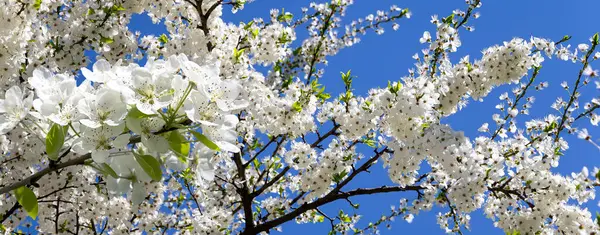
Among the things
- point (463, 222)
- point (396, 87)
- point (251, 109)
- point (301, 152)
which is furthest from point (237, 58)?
point (463, 222)

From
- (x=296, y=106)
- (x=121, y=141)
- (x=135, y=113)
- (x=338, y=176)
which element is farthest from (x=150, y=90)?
(x=338, y=176)

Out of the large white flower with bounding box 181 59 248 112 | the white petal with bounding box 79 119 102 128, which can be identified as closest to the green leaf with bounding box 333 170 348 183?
the large white flower with bounding box 181 59 248 112

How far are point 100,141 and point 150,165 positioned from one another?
18cm

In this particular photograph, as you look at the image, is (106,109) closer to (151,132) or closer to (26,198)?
(151,132)

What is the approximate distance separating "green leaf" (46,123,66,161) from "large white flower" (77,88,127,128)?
0.11 metres

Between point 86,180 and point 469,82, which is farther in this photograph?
point 86,180

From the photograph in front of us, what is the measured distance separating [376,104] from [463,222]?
219cm

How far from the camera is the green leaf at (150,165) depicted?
1.78 metres

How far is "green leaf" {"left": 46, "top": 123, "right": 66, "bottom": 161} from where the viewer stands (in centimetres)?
171

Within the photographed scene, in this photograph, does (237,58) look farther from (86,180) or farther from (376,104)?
(86,180)

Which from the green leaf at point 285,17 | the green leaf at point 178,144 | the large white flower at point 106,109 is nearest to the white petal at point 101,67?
the large white flower at point 106,109

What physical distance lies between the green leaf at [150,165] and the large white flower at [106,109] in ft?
0.54

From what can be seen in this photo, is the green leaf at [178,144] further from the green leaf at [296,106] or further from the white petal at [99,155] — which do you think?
the green leaf at [296,106]

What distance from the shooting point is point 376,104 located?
195 inches
